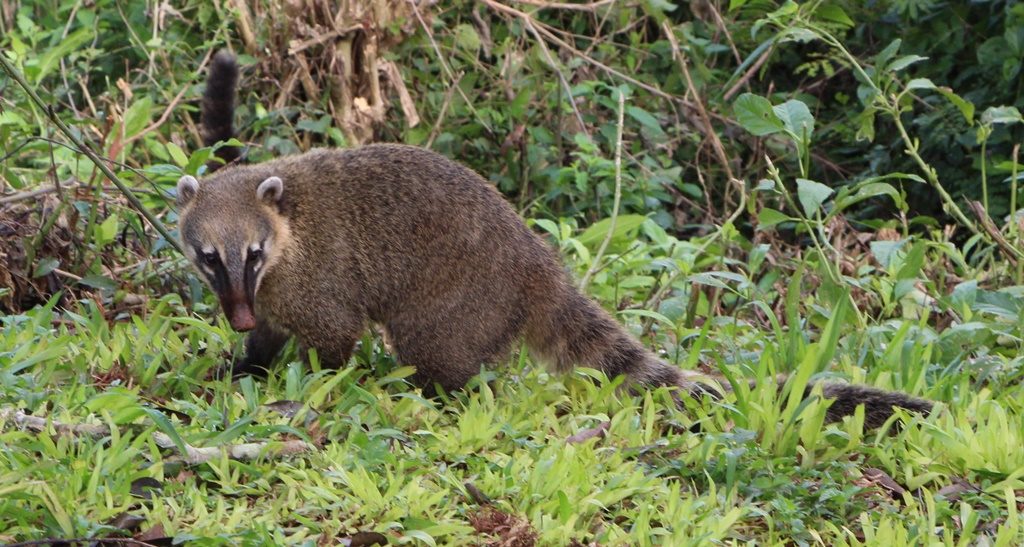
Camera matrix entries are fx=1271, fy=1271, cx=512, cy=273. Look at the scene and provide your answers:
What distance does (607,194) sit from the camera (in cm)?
773

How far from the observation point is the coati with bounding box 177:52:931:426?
15.9ft

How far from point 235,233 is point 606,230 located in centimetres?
259

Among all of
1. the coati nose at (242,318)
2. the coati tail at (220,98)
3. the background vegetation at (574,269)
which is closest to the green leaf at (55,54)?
the background vegetation at (574,269)

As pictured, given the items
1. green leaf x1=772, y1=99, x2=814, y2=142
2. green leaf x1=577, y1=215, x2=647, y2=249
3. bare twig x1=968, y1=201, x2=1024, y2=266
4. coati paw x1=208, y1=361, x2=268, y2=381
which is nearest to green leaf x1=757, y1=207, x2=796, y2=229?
green leaf x1=772, y1=99, x2=814, y2=142

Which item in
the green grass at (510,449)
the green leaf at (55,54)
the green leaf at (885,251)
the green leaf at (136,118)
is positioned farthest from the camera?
the green leaf at (55,54)

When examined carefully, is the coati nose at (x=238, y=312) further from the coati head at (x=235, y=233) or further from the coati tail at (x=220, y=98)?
the coati tail at (x=220, y=98)

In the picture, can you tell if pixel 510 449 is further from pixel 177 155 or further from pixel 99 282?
pixel 177 155

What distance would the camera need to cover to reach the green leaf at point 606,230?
22.4 ft

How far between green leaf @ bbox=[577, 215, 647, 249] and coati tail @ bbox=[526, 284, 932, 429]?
170 cm

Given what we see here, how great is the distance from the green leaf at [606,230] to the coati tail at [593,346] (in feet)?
5.58

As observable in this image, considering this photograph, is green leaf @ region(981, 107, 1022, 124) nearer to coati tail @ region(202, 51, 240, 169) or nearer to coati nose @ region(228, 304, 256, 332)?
coati nose @ region(228, 304, 256, 332)

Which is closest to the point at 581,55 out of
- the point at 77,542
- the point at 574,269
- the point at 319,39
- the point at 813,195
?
the point at 319,39

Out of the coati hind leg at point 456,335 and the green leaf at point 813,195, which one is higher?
the green leaf at point 813,195

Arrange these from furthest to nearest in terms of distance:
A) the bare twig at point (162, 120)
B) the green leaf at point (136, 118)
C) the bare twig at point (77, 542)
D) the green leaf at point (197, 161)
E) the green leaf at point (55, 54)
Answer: the green leaf at point (55, 54) → the green leaf at point (136, 118) → the bare twig at point (162, 120) → the green leaf at point (197, 161) → the bare twig at point (77, 542)
